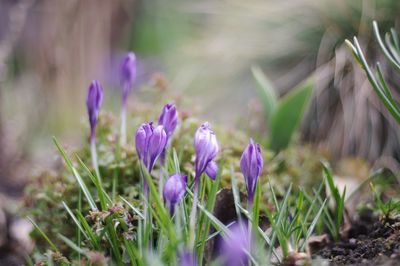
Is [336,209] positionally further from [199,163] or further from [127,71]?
[127,71]

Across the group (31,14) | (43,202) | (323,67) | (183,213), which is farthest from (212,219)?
(31,14)

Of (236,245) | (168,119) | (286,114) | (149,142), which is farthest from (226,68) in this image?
(236,245)

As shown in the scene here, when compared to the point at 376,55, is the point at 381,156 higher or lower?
lower

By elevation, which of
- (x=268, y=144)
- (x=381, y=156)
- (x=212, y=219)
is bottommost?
(x=381, y=156)

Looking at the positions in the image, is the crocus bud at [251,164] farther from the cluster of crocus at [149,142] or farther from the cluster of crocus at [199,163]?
the cluster of crocus at [149,142]

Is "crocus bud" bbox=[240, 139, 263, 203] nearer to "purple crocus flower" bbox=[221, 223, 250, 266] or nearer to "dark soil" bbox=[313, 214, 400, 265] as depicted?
"purple crocus flower" bbox=[221, 223, 250, 266]

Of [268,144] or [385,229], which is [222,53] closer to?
[268,144]
